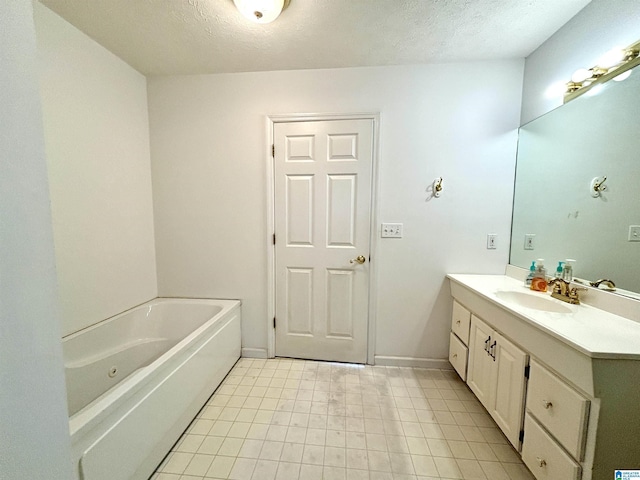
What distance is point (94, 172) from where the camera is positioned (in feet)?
5.30

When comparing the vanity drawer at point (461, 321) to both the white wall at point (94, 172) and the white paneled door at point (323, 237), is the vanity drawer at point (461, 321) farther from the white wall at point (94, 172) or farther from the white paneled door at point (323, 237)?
the white wall at point (94, 172)

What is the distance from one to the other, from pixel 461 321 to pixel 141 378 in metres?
1.93

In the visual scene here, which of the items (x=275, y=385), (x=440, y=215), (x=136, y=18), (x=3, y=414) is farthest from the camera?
(x=440, y=215)

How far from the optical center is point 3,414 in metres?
0.49

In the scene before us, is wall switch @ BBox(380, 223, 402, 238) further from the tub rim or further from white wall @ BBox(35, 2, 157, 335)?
white wall @ BBox(35, 2, 157, 335)

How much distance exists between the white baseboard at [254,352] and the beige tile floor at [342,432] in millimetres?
222

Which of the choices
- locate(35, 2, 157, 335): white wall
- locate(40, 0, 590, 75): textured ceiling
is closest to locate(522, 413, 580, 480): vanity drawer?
locate(40, 0, 590, 75): textured ceiling

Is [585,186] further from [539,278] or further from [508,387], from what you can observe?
[508,387]

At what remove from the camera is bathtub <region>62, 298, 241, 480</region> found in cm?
92

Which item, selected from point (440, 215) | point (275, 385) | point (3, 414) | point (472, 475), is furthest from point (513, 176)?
point (3, 414)

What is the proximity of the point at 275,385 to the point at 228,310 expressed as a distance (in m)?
0.66

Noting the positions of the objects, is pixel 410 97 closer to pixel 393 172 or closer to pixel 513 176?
pixel 393 172

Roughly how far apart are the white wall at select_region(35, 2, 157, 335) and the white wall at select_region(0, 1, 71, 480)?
3.85 ft

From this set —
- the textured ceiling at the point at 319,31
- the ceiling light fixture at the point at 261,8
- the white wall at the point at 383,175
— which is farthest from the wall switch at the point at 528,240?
the ceiling light fixture at the point at 261,8
